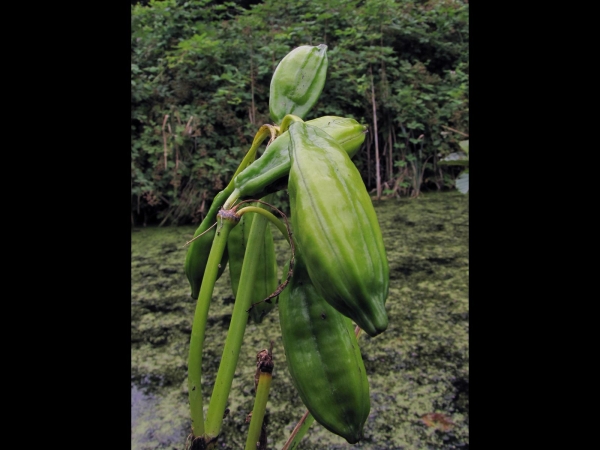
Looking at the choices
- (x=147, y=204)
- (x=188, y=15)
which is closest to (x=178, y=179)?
(x=147, y=204)

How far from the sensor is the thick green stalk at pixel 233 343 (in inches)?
12.5

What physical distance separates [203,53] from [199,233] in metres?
2.48

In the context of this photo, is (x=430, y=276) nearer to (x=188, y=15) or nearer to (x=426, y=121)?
(x=426, y=121)

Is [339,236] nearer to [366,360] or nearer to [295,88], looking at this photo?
[295,88]

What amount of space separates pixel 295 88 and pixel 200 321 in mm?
203

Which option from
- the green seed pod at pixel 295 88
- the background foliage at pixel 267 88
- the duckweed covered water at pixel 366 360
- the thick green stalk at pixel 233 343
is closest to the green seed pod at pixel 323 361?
the thick green stalk at pixel 233 343

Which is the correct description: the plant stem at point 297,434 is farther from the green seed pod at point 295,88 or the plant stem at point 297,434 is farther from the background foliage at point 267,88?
the background foliage at point 267,88

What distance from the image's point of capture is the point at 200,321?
31 cm

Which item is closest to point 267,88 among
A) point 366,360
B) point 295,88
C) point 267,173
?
point 366,360

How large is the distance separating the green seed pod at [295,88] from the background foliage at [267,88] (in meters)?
1.97

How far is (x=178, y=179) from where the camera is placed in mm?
2379

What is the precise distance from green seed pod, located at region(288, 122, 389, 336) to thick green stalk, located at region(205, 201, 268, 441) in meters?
0.08

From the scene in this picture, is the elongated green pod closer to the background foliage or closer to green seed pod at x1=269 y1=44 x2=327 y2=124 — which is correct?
green seed pod at x1=269 y1=44 x2=327 y2=124

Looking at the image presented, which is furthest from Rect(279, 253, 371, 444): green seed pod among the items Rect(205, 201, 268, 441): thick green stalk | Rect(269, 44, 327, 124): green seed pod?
Rect(269, 44, 327, 124): green seed pod
